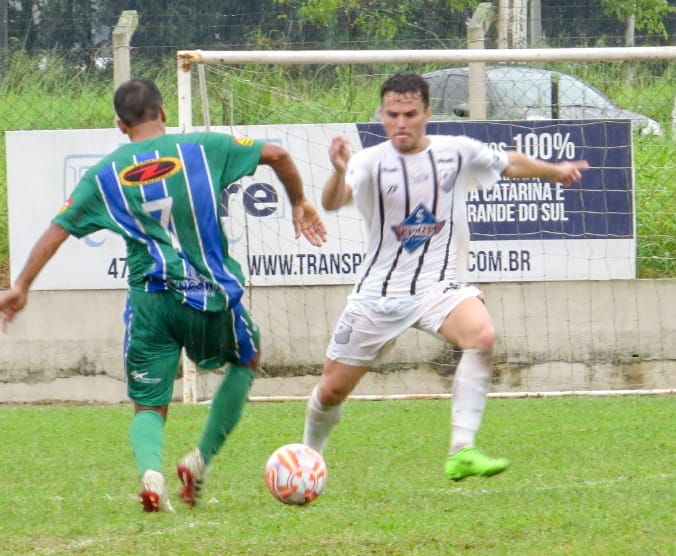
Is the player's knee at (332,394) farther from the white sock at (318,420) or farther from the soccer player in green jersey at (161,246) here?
the soccer player in green jersey at (161,246)

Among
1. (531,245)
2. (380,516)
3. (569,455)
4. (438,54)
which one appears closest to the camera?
(380,516)

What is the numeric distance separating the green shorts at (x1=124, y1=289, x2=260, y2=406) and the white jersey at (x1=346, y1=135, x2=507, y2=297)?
0.73 m

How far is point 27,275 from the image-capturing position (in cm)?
571

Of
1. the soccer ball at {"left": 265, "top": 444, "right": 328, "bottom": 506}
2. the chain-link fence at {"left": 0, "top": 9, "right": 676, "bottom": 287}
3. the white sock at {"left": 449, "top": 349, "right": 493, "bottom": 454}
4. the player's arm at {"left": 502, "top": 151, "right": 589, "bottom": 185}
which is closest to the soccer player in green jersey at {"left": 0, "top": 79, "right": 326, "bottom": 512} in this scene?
the soccer ball at {"left": 265, "top": 444, "right": 328, "bottom": 506}

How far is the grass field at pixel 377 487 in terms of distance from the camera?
5082 mm

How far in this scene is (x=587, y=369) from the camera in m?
11.2

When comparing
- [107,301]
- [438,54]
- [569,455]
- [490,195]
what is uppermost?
[438,54]

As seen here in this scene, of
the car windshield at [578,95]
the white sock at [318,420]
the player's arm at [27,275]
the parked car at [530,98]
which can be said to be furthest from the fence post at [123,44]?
the player's arm at [27,275]

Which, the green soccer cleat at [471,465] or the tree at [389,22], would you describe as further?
the tree at [389,22]

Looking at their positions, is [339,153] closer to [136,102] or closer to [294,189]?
[294,189]

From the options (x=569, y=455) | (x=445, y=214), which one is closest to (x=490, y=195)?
(x=569, y=455)

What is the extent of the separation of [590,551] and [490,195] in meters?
6.76

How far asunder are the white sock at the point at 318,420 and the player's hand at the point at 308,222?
0.75 metres

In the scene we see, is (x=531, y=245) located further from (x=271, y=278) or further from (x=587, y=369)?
(x=271, y=278)
